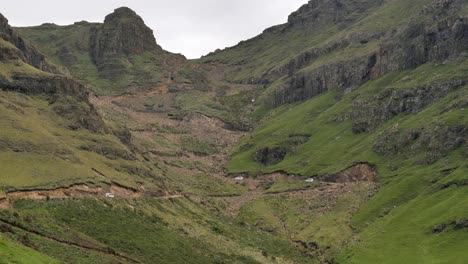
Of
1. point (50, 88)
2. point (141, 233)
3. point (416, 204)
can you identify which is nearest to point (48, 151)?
point (141, 233)

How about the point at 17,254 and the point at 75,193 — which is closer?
the point at 17,254

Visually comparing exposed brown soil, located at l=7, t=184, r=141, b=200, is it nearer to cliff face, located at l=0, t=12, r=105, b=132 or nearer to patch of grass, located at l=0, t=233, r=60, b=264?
patch of grass, located at l=0, t=233, r=60, b=264

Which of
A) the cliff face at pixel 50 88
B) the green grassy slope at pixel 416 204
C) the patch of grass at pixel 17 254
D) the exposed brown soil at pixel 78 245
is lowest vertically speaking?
the green grassy slope at pixel 416 204

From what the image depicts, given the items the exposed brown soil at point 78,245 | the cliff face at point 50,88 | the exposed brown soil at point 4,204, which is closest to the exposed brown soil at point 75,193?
the exposed brown soil at point 4,204

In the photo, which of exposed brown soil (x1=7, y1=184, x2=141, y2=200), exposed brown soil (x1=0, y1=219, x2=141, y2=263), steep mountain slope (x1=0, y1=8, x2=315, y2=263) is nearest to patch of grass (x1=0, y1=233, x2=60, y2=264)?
steep mountain slope (x1=0, y1=8, x2=315, y2=263)

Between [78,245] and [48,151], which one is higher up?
[48,151]

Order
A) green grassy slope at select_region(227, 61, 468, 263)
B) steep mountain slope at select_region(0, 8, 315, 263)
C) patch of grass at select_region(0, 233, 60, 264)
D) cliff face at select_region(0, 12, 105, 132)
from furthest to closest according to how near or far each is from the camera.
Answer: cliff face at select_region(0, 12, 105, 132) < green grassy slope at select_region(227, 61, 468, 263) < steep mountain slope at select_region(0, 8, 315, 263) < patch of grass at select_region(0, 233, 60, 264)

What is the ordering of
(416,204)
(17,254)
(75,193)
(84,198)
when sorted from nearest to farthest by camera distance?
(17,254) → (84,198) → (75,193) → (416,204)

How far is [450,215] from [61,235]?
8378 centimetres

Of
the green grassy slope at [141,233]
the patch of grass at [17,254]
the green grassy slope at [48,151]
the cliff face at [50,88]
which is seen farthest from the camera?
the cliff face at [50,88]

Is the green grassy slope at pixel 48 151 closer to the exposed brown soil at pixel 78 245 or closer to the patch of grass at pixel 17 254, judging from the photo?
the exposed brown soil at pixel 78 245

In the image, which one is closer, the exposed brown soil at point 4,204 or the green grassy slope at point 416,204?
the exposed brown soil at point 4,204

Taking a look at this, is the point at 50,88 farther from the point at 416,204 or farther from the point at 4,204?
the point at 416,204

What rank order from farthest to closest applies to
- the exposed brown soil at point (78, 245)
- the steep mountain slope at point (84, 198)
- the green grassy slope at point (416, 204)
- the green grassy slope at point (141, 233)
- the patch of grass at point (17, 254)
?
the green grassy slope at point (416, 204) → the steep mountain slope at point (84, 198) → the green grassy slope at point (141, 233) → the exposed brown soil at point (78, 245) → the patch of grass at point (17, 254)
